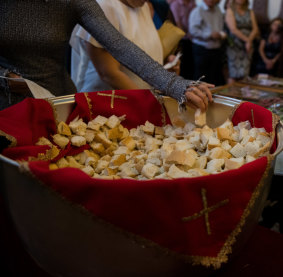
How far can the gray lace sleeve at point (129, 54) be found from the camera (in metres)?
0.98

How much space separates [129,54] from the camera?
1.04 metres

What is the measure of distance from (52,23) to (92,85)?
1.57ft

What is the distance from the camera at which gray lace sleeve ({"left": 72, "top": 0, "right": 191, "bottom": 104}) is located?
981 millimetres

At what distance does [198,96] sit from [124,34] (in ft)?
1.77

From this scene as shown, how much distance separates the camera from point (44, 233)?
1.82ft

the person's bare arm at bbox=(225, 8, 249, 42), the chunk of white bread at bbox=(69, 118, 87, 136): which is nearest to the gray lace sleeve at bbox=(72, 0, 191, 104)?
the chunk of white bread at bbox=(69, 118, 87, 136)

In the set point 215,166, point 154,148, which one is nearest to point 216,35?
point 154,148

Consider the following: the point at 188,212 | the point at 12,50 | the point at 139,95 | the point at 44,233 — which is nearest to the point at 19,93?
the point at 12,50

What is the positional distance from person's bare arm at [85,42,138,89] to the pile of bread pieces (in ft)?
1.00

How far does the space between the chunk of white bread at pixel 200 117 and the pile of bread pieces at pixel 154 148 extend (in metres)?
0.02

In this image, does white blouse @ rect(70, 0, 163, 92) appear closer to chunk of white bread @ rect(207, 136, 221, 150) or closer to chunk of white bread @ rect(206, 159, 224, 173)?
chunk of white bread @ rect(207, 136, 221, 150)

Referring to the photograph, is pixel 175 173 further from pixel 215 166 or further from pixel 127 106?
pixel 127 106

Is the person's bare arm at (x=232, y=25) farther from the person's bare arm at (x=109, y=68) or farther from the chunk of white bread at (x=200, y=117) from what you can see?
the chunk of white bread at (x=200, y=117)

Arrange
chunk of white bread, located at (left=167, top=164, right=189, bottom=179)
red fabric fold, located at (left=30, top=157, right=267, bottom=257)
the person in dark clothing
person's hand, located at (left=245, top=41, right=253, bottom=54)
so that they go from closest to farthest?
red fabric fold, located at (left=30, top=157, right=267, bottom=257) → chunk of white bread, located at (left=167, top=164, right=189, bottom=179) → person's hand, located at (left=245, top=41, right=253, bottom=54) → the person in dark clothing
